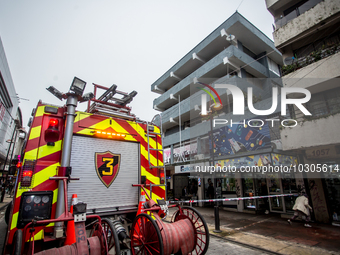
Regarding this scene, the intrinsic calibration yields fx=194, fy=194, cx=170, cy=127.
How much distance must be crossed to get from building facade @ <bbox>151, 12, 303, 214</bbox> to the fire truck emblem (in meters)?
4.88

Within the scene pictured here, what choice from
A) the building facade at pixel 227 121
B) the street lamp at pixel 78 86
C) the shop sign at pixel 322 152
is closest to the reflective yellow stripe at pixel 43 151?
the street lamp at pixel 78 86

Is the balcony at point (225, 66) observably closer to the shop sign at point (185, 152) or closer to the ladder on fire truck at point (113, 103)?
the shop sign at point (185, 152)

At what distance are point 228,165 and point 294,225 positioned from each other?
3666 mm

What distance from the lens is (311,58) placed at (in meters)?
9.30

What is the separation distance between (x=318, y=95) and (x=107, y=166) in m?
10.5

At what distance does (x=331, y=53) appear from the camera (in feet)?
28.6

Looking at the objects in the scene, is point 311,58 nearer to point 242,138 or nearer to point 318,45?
point 318,45

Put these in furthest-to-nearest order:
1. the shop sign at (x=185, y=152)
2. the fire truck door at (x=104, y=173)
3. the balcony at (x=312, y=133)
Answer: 1. the shop sign at (x=185, y=152)
2. the balcony at (x=312, y=133)
3. the fire truck door at (x=104, y=173)

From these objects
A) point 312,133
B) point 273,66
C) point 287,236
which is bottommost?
point 287,236

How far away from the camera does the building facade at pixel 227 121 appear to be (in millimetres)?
10375

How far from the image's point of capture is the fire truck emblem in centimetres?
373

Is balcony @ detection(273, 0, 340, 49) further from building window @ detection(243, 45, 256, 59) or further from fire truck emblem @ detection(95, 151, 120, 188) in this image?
fire truck emblem @ detection(95, 151, 120, 188)

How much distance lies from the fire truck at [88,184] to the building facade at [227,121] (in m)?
4.35

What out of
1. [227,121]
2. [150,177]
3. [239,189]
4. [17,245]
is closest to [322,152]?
[239,189]
